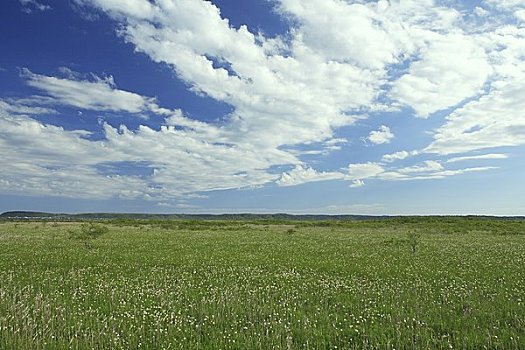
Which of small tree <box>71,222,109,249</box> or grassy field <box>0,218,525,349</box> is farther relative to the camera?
small tree <box>71,222,109,249</box>

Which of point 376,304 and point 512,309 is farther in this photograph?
point 376,304

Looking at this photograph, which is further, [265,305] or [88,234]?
[88,234]

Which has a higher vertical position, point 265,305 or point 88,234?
point 88,234

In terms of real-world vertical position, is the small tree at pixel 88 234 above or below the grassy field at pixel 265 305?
above

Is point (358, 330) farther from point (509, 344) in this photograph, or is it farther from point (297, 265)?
point (297, 265)

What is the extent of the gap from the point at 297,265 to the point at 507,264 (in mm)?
10097

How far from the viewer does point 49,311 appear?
11445 millimetres

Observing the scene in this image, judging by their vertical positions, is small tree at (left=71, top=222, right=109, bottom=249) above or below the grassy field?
above

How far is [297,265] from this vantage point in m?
21.6

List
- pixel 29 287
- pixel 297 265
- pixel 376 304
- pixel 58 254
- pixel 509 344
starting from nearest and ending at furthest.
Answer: pixel 509 344
pixel 376 304
pixel 29 287
pixel 297 265
pixel 58 254

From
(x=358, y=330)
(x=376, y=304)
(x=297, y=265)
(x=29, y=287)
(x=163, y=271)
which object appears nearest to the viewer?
(x=358, y=330)

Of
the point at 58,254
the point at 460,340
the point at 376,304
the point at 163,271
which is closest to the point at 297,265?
the point at 163,271

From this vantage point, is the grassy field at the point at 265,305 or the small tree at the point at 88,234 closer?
the grassy field at the point at 265,305

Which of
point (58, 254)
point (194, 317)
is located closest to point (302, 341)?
point (194, 317)
